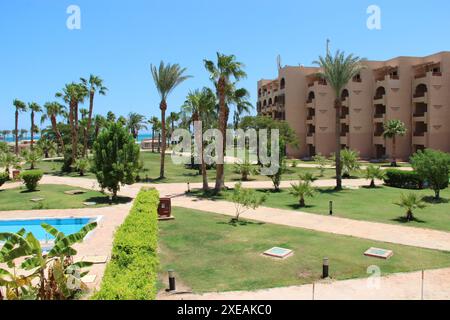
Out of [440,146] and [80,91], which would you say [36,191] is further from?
[440,146]

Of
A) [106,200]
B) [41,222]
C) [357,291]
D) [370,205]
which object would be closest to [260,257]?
[357,291]

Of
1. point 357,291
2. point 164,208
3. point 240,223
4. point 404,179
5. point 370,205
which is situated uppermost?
point 404,179

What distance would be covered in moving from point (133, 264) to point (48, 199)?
2044cm

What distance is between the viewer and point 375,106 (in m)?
64.2

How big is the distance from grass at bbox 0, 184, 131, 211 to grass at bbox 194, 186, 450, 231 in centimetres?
818

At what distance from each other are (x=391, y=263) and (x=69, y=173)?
133ft

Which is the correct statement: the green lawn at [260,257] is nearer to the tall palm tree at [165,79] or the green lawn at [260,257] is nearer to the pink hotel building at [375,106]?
the tall palm tree at [165,79]

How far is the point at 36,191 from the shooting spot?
31.7 meters

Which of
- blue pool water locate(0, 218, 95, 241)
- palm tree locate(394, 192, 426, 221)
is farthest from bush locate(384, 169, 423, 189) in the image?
blue pool water locate(0, 218, 95, 241)

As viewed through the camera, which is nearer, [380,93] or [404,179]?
[404,179]

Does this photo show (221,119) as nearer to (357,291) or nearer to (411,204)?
(411,204)

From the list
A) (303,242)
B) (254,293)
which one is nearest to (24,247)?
(254,293)

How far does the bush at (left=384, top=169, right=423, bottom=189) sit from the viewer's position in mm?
34281

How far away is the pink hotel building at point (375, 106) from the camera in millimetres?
57875
